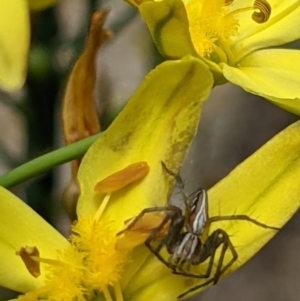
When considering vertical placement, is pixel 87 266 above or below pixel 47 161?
below

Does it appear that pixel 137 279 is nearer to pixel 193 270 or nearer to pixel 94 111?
pixel 193 270

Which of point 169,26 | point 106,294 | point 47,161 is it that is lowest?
point 106,294

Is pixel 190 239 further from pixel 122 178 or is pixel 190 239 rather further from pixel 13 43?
pixel 13 43

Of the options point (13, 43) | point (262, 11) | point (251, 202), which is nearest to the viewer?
point (13, 43)

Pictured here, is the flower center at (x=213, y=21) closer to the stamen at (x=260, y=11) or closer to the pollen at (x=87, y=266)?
the stamen at (x=260, y=11)

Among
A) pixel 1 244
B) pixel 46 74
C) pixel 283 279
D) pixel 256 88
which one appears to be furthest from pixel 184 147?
pixel 283 279

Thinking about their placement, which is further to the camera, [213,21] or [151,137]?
[213,21]

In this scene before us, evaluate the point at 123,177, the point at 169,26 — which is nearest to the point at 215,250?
the point at 123,177

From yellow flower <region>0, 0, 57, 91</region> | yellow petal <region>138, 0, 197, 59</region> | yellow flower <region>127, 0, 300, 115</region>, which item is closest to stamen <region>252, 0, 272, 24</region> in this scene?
yellow flower <region>127, 0, 300, 115</region>
